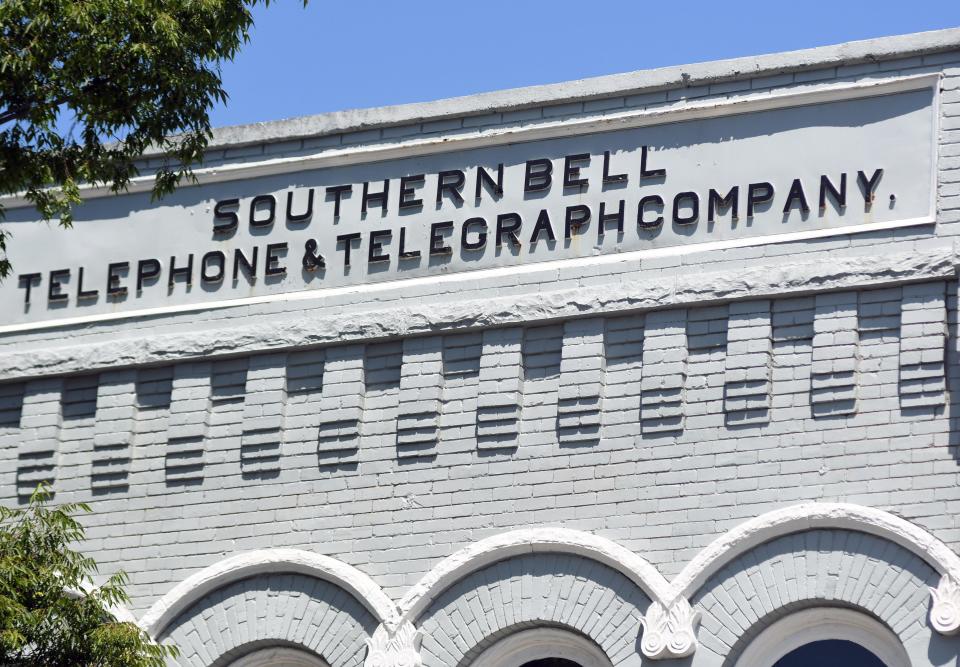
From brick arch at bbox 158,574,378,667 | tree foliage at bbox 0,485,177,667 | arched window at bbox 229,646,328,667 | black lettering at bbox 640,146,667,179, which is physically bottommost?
tree foliage at bbox 0,485,177,667

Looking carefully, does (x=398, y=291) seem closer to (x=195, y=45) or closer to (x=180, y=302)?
(x=180, y=302)

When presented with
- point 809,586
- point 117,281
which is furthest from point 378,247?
point 809,586

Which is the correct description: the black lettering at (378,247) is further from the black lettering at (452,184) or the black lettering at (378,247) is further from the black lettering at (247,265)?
the black lettering at (247,265)

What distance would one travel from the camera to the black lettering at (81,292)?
1777 centimetres

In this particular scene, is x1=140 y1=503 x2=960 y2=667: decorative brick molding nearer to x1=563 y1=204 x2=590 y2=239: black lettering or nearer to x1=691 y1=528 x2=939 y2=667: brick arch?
x1=691 y1=528 x2=939 y2=667: brick arch

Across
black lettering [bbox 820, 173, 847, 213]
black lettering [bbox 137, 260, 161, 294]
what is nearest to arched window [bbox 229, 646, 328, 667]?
Answer: black lettering [bbox 137, 260, 161, 294]

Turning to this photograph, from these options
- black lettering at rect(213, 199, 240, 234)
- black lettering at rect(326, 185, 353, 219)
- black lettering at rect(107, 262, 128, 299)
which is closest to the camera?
black lettering at rect(326, 185, 353, 219)

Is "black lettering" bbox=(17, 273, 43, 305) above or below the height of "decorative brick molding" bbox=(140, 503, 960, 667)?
above

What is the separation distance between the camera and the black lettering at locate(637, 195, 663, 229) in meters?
16.3

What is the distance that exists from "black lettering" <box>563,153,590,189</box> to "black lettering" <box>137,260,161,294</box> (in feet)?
11.6

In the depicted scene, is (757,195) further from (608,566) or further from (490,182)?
(608,566)

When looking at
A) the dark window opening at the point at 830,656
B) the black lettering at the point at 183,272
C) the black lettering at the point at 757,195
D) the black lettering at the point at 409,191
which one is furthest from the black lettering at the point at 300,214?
the dark window opening at the point at 830,656

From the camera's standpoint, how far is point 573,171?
16.7 meters

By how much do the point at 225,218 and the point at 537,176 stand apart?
2.72 meters
